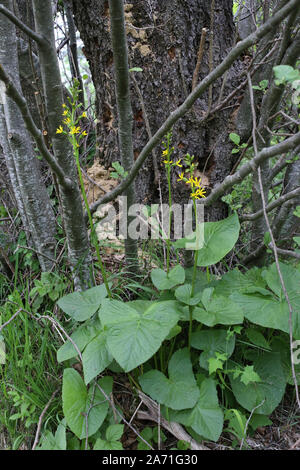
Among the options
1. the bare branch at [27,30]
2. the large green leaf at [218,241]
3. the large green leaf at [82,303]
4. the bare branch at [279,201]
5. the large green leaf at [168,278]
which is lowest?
the large green leaf at [82,303]

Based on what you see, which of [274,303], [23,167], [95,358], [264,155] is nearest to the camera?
[264,155]

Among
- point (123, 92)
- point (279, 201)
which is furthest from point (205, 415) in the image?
point (123, 92)

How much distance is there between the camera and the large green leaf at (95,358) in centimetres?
127

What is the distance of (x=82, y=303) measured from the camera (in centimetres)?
152

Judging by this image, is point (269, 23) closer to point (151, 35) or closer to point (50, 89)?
point (50, 89)

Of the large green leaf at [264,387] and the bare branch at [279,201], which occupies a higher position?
the bare branch at [279,201]

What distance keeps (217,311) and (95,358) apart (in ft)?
1.69

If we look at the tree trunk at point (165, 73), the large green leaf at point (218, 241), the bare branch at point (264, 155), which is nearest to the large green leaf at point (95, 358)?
the large green leaf at point (218, 241)

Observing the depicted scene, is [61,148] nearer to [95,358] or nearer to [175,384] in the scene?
[95,358]

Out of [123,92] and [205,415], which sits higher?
[123,92]

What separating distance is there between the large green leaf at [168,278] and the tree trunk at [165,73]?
84cm

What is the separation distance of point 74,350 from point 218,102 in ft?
5.51

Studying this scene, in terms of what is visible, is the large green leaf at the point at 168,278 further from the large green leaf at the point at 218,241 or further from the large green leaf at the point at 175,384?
the large green leaf at the point at 175,384
